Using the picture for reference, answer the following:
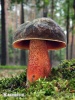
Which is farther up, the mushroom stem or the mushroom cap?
the mushroom cap

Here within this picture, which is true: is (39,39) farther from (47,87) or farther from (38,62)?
(47,87)

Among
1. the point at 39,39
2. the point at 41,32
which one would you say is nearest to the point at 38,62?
the point at 39,39

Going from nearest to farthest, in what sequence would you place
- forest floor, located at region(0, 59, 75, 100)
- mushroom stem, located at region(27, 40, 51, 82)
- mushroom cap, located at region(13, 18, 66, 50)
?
forest floor, located at region(0, 59, 75, 100), mushroom cap, located at region(13, 18, 66, 50), mushroom stem, located at region(27, 40, 51, 82)

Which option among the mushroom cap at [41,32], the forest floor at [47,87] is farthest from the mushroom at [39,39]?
the forest floor at [47,87]

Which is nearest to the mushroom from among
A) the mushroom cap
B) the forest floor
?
the mushroom cap

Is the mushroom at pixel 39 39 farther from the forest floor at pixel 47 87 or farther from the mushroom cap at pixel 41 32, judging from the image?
the forest floor at pixel 47 87

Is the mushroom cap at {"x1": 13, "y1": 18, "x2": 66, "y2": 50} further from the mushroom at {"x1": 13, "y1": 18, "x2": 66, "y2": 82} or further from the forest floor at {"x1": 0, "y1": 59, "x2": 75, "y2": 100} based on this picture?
the forest floor at {"x1": 0, "y1": 59, "x2": 75, "y2": 100}

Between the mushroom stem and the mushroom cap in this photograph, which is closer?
the mushroom cap

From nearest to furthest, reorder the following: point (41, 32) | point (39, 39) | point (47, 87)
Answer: point (47, 87), point (41, 32), point (39, 39)

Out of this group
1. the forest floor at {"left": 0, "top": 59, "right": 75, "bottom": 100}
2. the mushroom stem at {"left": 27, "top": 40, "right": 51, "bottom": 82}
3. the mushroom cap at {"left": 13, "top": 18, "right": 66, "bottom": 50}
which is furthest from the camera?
the mushroom stem at {"left": 27, "top": 40, "right": 51, "bottom": 82}
